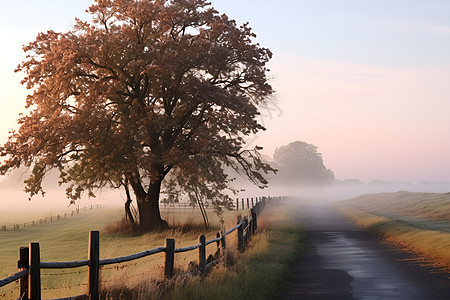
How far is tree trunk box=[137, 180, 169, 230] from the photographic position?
121 ft

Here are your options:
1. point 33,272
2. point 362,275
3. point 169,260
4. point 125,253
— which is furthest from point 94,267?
point 125,253

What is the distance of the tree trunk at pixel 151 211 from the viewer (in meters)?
37.0

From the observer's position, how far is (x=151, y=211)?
37.3 m

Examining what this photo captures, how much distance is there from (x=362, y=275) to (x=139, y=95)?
2137cm

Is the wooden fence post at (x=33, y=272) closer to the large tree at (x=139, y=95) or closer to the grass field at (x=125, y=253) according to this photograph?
the grass field at (x=125, y=253)

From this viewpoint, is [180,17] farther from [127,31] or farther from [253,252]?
[253,252]

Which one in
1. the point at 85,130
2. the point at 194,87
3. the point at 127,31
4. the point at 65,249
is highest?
the point at 127,31

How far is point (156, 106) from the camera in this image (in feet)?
119

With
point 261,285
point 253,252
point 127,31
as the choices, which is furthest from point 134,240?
point 261,285

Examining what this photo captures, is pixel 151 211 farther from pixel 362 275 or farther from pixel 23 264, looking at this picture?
pixel 23 264

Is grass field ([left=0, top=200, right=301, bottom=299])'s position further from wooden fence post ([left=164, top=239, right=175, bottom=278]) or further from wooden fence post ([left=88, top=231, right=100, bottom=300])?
wooden fence post ([left=88, top=231, right=100, bottom=300])

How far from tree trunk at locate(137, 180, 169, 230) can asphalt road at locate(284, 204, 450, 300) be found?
1322 centimetres

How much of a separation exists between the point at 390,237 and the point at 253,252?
12.1 meters

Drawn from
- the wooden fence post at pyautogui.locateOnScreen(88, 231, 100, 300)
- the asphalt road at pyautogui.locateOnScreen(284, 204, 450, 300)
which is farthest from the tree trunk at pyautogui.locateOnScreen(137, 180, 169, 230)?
the wooden fence post at pyautogui.locateOnScreen(88, 231, 100, 300)
